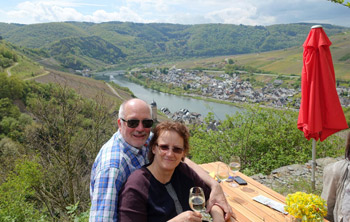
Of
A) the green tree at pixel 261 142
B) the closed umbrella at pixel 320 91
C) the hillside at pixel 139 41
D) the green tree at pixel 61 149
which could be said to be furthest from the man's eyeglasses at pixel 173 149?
the hillside at pixel 139 41

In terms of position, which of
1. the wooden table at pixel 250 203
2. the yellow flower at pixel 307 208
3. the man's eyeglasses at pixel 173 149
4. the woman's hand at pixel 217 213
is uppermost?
the man's eyeglasses at pixel 173 149

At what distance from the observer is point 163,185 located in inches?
67.3

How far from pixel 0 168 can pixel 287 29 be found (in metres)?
186

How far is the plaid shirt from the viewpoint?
4.98 ft

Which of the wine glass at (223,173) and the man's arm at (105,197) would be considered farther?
the wine glass at (223,173)

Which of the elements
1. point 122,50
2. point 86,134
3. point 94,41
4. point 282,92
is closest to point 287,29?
point 122,50

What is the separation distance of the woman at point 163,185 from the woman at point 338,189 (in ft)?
3.98

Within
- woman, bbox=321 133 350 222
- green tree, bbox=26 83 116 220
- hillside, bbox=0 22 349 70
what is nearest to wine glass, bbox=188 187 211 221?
woman, bbox=321 133 350 222

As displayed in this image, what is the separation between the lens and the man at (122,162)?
1.53m

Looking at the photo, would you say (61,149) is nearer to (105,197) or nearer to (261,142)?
(261,142)

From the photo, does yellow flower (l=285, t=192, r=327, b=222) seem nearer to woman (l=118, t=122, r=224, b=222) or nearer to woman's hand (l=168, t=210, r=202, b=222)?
woman (l=118, t=122, r=224, b=222)

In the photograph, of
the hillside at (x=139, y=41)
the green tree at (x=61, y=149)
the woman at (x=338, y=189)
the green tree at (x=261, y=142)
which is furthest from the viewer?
the hillside at (x=139, y=41)

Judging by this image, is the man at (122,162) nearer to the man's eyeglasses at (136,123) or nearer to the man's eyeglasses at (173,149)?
the man's eyeglasses at (136,123)

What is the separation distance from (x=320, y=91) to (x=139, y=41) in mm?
158639
